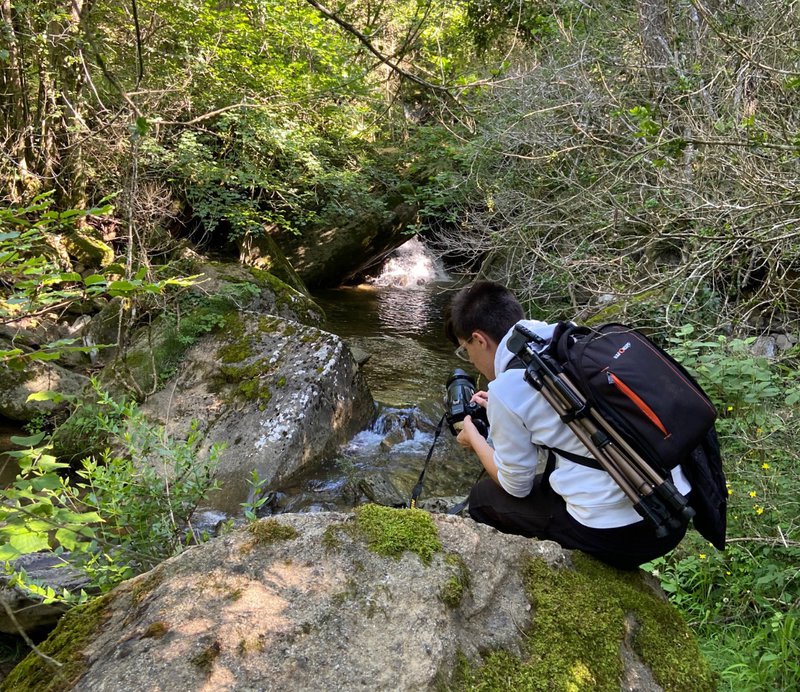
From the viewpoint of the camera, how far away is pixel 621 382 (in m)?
1.63

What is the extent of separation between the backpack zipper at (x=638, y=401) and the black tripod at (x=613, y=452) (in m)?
0.11

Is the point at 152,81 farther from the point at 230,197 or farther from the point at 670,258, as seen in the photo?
the point at 670,258

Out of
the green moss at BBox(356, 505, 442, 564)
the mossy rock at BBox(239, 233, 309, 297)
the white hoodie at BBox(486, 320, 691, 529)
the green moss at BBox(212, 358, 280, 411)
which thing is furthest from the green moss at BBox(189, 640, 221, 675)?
the mossy rock at BBox(239, 233, 309, 297)

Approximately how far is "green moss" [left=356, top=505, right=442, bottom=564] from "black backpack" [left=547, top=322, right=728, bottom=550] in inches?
27.7

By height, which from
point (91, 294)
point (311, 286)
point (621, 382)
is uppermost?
point (91, 294)

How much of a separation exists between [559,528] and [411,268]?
16.8m

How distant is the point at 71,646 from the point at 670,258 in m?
8.52

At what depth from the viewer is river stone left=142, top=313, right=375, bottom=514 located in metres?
5.24

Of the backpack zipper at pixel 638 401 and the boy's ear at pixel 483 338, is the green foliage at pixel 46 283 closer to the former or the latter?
the boy's ear at pixel 483 338

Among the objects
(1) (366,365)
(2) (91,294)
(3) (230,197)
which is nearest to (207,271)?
(3) (230,197)

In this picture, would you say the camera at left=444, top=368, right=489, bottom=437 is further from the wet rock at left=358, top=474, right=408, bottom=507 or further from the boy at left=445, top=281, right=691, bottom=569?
the wet rock at left=358, top=474, right=408, bottom=507

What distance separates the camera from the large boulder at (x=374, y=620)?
1.31 meters

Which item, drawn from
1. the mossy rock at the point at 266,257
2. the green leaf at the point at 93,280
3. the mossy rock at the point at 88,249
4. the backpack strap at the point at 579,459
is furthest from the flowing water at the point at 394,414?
the mossy rock at the point at 88,249

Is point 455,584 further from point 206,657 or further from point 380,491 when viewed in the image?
point 380,491
